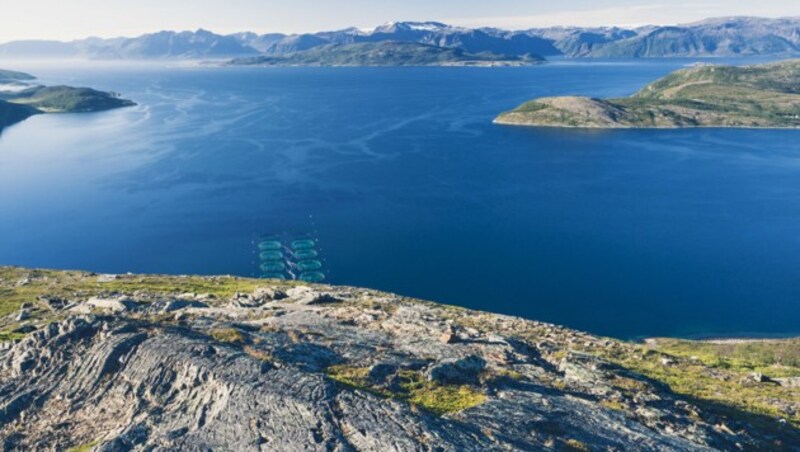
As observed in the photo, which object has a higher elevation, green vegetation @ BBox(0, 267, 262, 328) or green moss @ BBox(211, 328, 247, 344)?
green moss @ BBox(211, 328, 247, 344)

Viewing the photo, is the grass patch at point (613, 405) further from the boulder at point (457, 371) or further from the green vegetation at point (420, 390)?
the green vegetation at point (420, 390)

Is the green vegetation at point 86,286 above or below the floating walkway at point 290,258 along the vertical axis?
above

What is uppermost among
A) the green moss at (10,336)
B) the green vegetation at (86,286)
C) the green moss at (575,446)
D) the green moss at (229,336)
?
the green moss at (229,336)

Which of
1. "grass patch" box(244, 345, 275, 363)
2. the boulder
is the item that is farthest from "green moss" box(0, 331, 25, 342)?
the boulder

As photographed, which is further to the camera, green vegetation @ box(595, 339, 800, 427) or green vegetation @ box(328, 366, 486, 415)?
green vegetation @ box(595, 339, 800, 427)

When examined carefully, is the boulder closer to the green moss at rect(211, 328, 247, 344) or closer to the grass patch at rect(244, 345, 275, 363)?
the grass patch at rect(244, 345, 275, 363)

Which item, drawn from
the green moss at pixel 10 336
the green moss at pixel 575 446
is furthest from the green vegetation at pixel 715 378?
the green moss at pixel 10 336
